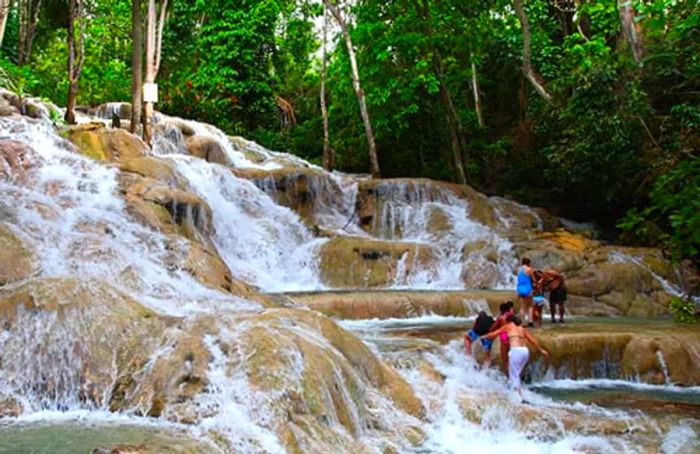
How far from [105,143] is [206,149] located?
5513mm

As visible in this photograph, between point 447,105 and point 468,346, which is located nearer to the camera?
point 468,346

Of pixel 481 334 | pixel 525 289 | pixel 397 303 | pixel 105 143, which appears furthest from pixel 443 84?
pixel 481 334

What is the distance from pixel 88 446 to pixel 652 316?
12586 millimetres

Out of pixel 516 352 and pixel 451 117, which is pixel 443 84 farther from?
pixel 516 352

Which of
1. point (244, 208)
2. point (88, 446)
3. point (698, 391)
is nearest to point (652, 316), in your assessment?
point (698, 391)

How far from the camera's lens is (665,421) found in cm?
808

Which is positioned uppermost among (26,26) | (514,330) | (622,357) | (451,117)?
(26,26)

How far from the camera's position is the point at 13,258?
9.88 meters

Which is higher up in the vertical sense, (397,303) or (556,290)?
(556,290)

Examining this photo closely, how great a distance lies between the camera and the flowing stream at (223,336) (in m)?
6.91

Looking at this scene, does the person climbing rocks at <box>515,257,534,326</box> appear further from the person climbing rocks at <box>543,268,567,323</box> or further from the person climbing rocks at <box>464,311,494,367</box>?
the person climbing rocks at <box>464,311,494,367</box>

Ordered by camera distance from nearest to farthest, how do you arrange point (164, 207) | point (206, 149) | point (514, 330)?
point (514, 330), point (164, 207), point (206, 149)

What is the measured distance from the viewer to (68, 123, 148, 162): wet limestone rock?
16.7m

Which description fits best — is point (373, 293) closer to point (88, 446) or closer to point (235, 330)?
point (235, 330)
